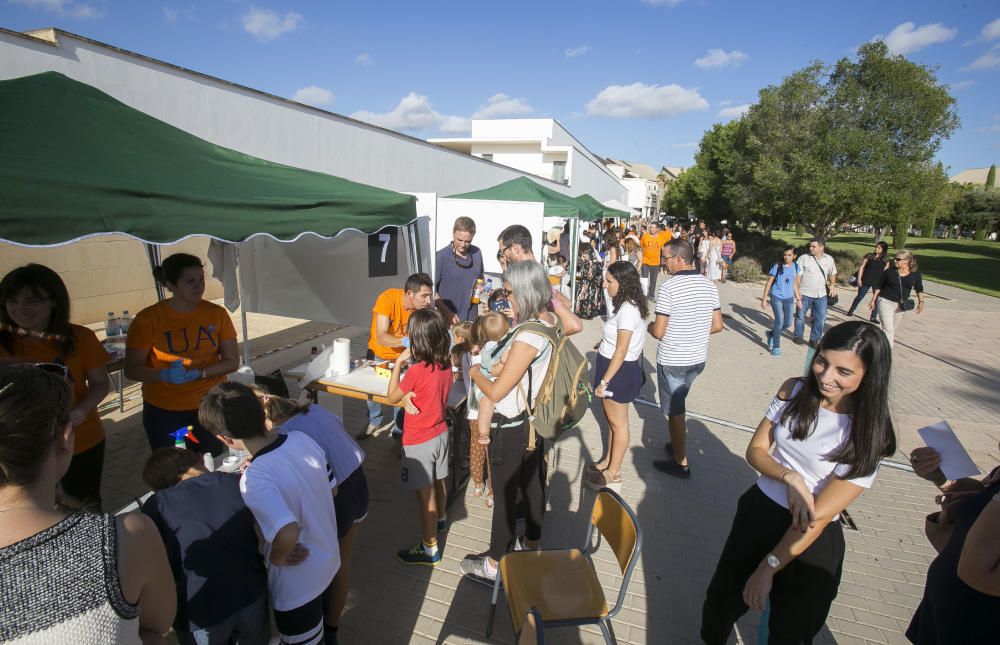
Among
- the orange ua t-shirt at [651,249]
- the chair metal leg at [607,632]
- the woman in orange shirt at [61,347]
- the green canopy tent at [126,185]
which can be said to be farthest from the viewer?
the orange ua t-shirt at [651,249]

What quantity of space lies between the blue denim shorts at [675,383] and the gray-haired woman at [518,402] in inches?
61.4

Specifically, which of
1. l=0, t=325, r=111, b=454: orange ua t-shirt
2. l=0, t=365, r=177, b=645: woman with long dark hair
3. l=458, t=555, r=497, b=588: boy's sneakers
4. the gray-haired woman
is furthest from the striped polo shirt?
l=0, t=325, r=111, b=454: orange ua t-shirt

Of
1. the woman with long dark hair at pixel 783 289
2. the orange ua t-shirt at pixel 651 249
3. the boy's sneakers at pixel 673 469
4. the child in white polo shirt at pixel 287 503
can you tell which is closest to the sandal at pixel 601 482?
the boy's sneakers at pixel 673 469

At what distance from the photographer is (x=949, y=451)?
5.82ft

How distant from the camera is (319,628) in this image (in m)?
1.97

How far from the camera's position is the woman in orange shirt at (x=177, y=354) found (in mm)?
2797

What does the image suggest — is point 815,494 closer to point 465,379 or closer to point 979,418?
point 465,379

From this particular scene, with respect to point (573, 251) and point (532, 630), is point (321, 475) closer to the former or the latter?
point (532, 630)

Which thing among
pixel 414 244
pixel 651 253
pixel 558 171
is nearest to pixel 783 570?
pixel 414 244

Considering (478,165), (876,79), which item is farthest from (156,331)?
(876,79)

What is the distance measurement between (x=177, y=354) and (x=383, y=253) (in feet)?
7.75

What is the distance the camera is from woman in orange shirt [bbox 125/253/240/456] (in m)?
2.80

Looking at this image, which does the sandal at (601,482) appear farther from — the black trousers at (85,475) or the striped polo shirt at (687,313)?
the black trousers at (85,475)

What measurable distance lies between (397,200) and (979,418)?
7178 mm
